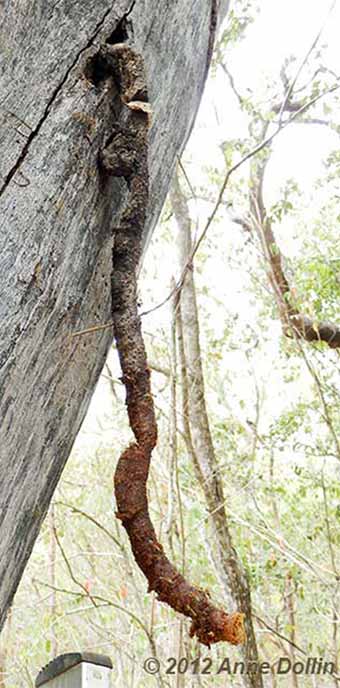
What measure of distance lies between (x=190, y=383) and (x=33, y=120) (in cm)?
247

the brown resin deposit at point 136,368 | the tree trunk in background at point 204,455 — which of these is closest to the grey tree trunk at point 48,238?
the brown resin deposit at point 136,368

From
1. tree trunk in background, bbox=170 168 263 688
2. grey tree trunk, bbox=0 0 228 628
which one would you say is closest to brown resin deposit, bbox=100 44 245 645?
grey tree trunk, bbox=0 0 228 628

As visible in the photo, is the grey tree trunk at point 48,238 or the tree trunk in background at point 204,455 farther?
the tree trunk in background at point 204,455

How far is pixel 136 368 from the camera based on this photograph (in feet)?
1.36

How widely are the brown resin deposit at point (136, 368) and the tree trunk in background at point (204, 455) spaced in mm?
1717

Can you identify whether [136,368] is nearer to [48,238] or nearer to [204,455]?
[48,238]

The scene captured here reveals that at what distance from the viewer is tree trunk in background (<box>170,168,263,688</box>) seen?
94.4 inches

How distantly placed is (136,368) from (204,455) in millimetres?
2358

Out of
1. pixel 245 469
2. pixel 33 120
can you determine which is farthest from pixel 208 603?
pixel 245 469

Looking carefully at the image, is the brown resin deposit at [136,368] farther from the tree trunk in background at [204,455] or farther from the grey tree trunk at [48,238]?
the tree trunk in background at [204,455]

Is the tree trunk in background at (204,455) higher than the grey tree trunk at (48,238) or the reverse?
higher

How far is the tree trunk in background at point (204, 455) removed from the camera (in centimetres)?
240

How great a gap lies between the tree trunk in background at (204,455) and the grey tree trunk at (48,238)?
1.72 meters

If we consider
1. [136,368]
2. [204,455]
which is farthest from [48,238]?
[204,455]
